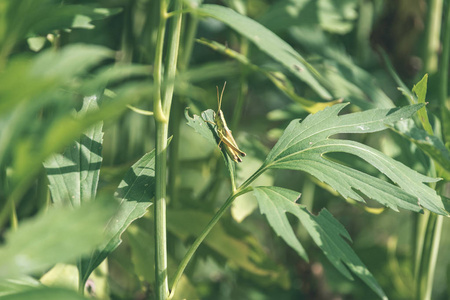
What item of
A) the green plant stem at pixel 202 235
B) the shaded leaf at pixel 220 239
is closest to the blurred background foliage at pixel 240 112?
the shaded leaf at pixel 220 239

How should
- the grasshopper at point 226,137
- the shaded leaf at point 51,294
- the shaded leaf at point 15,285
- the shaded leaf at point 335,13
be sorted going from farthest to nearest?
the shaded leaf at point 335,13 < the grasshopper at point 226,137 < the shaded leaf at point 15,285 < the shaded leaf at point 51,294

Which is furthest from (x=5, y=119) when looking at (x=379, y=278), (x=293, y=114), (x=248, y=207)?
(x=379, y=278)

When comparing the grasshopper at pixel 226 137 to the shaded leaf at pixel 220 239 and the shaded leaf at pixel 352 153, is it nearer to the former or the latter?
the shaded leaf at pixel 352 153

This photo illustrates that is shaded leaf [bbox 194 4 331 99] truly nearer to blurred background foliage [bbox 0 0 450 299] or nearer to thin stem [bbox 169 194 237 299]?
blurred background foliage [bbox 0 0 450 299]

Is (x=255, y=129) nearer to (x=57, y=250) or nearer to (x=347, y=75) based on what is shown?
(x=347, y=75)

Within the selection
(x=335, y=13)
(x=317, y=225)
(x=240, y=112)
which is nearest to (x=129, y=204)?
(x=317, y=225)

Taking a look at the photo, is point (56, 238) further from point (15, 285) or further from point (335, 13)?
point (335, 13)

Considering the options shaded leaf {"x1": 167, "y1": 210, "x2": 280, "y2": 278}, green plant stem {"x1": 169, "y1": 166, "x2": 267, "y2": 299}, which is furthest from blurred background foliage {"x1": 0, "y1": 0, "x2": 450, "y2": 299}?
green plant stem {"x1": 169, "y1": 166, "x2": 267, "y2": 299}
